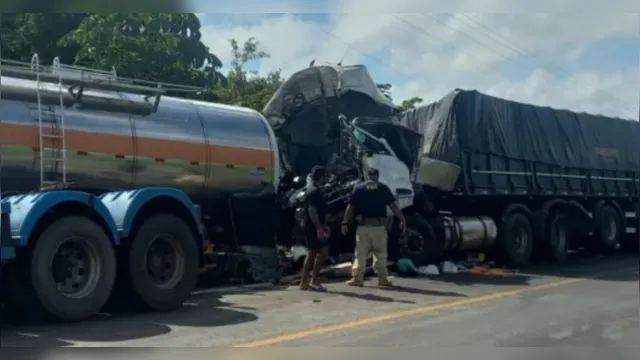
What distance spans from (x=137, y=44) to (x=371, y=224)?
7.84 m

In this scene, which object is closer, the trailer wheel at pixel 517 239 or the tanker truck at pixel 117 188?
the tanker truck at pixel 117 188

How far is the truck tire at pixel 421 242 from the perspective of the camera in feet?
49.7

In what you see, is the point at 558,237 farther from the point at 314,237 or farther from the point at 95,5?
the point at 95,5

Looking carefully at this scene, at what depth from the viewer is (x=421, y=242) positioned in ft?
50.2

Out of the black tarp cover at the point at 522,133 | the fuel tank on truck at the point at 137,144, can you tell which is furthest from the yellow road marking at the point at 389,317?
the black tarp cover at the point at 522,133

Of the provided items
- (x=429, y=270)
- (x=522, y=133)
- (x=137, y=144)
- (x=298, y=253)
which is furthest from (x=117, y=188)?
(x=522, y=133)

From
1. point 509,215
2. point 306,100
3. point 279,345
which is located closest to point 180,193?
point 279,345

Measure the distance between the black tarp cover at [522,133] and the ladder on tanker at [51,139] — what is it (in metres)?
7.75

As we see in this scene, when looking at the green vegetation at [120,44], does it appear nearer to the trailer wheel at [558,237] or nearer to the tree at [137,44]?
the tree at [137,44]

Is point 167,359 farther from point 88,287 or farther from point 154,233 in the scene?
point 154,233

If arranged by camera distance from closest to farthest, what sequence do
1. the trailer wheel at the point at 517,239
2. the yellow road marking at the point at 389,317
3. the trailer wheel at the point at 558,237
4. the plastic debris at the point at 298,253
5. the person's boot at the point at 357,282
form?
the yellow road marking at the point at 389,317, the person's boot at the point at 357,282, the plastic debris at the point at 298,253, the trailer wheel at the point at 517,239, the trailer wheel at the point at 558,237

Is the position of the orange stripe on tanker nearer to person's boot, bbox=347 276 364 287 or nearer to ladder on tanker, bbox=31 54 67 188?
ladder on tanker, bbox=31 54 67 188

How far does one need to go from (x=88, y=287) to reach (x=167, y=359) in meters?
2.36

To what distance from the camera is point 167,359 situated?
7.15 metres
